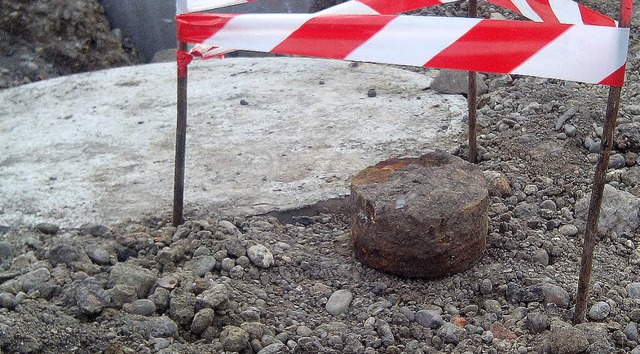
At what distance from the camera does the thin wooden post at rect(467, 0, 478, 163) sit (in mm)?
3609

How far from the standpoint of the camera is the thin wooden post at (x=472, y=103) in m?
3.61

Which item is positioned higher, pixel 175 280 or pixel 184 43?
pixel 184 43

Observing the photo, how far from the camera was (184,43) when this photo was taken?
10.2ft

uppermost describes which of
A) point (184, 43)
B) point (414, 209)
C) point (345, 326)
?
point (184, 43)

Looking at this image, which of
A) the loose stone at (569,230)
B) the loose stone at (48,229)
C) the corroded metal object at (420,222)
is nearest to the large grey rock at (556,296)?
the corroded metal object at (420,222)

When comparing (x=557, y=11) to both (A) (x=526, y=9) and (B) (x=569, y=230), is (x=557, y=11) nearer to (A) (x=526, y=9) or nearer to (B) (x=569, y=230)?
(A) (x=526, y=9)

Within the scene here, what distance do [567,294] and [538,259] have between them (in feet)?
0.92

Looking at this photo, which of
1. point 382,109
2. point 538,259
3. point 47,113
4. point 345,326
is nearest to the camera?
point 345,326

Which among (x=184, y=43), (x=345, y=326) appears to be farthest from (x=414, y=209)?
(x=184, y=43)

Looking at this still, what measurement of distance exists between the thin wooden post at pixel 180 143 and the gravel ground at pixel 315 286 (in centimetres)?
9

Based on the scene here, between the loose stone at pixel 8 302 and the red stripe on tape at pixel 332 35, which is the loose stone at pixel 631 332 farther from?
the loose stone at pixel 8 302

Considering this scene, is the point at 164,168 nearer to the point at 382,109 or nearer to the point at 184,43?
the point at 184,43

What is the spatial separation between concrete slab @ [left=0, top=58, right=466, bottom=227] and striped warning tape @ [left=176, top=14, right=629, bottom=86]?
41.2 inches

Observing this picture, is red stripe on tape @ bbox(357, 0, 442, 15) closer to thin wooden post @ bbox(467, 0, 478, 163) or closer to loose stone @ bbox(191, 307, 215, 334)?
thin wooden post @ bbox(467, 0, 478, 163)
